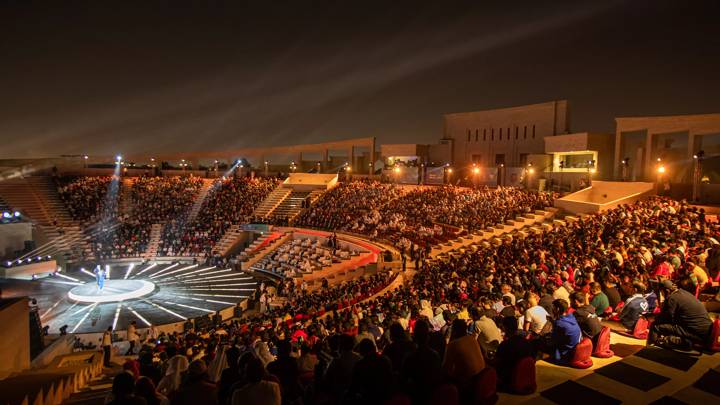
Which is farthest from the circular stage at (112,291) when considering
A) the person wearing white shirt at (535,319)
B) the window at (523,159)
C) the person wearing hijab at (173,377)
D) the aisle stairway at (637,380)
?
the window at (523,159)

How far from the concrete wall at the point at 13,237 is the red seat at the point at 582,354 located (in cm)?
3339

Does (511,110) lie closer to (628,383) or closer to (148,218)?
(148,218)

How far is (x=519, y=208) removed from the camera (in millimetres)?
26938

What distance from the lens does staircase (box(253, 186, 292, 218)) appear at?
3919 centimetres

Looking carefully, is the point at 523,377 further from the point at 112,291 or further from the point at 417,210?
the point at 417,210

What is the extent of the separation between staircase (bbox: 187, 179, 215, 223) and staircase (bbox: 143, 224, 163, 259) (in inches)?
104

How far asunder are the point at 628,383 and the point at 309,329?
6531 mm

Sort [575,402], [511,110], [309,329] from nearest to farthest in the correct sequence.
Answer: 1. [575,402]
2. [309,329]
3. [511,110]

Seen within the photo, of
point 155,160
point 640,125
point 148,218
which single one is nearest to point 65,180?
point 148,218

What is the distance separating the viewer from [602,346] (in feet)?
22.6

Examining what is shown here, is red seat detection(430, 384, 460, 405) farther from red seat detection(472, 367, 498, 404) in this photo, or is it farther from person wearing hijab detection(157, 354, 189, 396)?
person wearing hijab detection(157, 354, 189, 396)

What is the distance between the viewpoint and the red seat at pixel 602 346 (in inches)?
271

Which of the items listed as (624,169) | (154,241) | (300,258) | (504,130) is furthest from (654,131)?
(154,241)

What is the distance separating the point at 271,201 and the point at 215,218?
6.64 m
